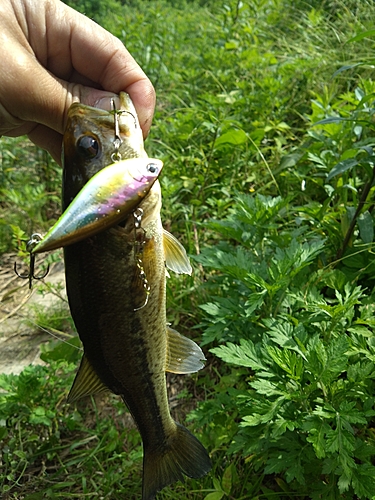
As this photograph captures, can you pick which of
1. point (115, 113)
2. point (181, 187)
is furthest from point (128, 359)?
point (181, 187)

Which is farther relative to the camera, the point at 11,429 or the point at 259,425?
the point at 11,429

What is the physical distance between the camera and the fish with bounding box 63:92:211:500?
1677 mm

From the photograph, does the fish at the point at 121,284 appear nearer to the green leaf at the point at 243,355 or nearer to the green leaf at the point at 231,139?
the green leaf at the point at 243,355

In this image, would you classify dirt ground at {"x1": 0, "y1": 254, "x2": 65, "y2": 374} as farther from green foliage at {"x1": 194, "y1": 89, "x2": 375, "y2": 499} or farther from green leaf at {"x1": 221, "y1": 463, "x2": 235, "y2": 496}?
green leaf at {"x1": 221, "y1": 463, "x2": 235, "y2": 496}

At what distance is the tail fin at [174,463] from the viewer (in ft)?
6.53

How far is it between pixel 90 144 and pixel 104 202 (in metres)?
0.34

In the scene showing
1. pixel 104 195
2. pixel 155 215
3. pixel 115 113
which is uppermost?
pixel 115 113

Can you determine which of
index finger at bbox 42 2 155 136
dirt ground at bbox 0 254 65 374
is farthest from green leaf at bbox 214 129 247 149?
dirt ground at bbox 0 254 65 374

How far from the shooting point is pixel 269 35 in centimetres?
631

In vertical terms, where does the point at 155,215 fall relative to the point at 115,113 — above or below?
below

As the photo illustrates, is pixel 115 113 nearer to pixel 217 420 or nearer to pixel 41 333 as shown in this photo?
pixel 217 420

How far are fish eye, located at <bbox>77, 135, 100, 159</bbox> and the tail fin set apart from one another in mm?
1260

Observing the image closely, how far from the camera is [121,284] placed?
5.53 feet

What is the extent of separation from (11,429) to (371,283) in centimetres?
232
